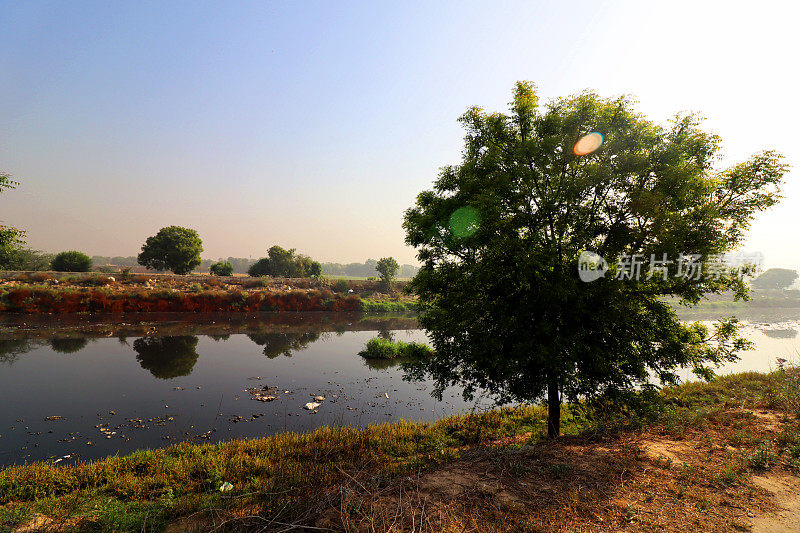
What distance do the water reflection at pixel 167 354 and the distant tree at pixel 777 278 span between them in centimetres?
20264

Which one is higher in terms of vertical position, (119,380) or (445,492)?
(445,492)

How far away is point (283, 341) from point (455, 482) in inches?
1048

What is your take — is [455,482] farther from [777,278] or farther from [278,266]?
[777,278]

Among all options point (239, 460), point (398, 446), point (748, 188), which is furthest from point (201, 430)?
point (748, 188)

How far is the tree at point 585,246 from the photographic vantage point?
8852 millimetres

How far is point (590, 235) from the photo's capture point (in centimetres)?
941

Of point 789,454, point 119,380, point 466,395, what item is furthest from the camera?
point 119,380

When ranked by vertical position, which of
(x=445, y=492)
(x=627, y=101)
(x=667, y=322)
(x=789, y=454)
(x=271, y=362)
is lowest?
(x=271, y=362)

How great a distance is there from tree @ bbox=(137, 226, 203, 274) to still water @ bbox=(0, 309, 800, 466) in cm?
2862

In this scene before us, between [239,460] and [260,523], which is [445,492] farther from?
[239,460]

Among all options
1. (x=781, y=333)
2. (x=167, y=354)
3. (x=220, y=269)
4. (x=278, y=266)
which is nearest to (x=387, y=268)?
(x=278, y=266)

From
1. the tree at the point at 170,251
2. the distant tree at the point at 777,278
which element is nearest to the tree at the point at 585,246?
the tree at the point at 170,251

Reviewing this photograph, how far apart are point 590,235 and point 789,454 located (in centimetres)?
673

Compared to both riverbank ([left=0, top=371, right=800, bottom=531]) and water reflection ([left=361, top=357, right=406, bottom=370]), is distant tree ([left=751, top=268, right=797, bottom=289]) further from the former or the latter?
riverbank ([left=0, top=371, right=800, bottom=531])
